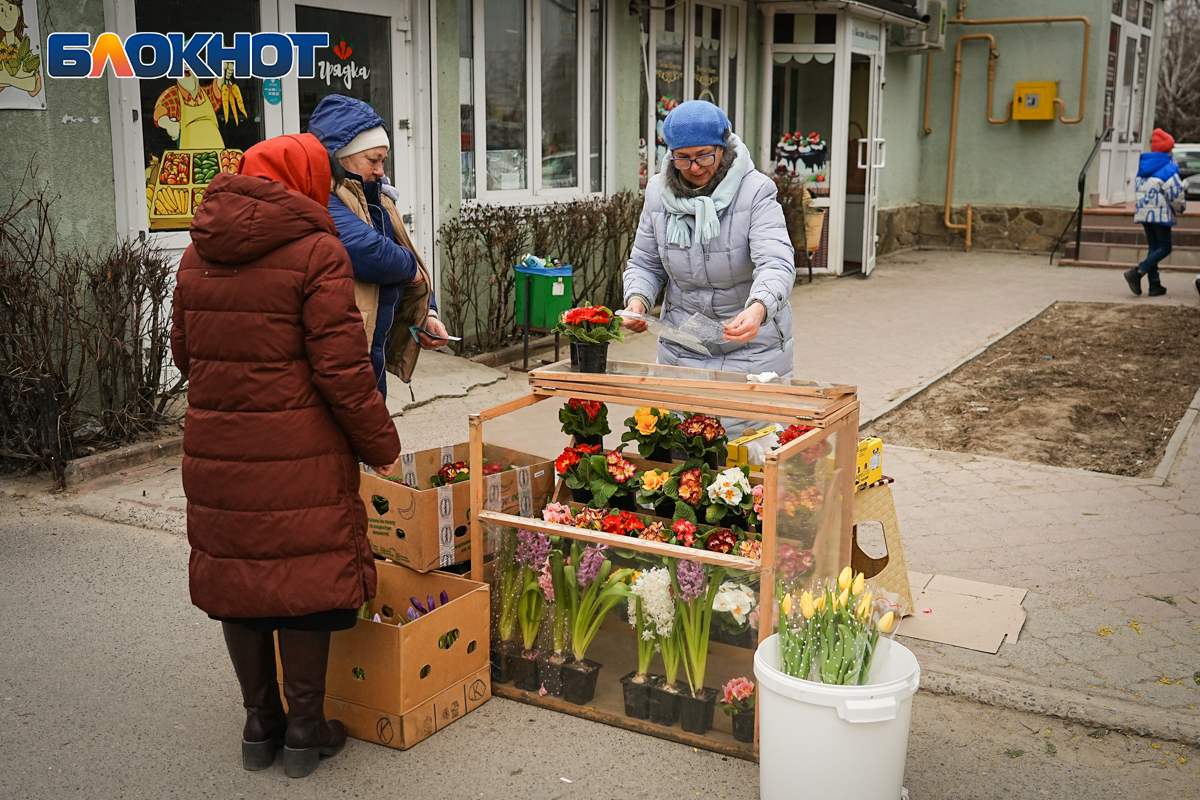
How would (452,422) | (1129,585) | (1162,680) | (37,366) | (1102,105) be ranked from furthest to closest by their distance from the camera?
(1102,105), (452,422), (37,366), (1129,585), (1162,680)

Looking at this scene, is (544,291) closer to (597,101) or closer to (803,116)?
(597,101)

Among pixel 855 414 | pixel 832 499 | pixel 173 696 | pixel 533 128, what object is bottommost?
pixel 173 696

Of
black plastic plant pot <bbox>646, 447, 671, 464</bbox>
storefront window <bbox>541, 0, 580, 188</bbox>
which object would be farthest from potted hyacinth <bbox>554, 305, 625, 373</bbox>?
storefront window <bbox>541, 0, 580, 188</bbox>

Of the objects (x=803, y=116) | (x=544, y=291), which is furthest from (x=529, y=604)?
(x=803, y=116)

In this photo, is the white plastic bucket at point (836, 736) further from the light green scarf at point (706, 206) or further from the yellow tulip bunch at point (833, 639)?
the light green scarf at point (706, 206)

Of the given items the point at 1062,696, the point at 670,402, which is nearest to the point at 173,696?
the point at 670,402

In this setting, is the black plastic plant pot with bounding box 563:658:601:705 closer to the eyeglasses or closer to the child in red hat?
the eyeglasses

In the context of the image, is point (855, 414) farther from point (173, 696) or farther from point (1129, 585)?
point (173, 696)

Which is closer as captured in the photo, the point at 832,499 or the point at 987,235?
the point at 832,499

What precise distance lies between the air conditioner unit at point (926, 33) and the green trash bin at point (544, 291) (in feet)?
30.0

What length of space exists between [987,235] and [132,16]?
14228 mm

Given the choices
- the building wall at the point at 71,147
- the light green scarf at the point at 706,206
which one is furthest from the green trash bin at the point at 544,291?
the light green scarf at the point at 706,206

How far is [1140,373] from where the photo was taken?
9.17m

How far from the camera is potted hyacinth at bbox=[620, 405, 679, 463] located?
4055mm
